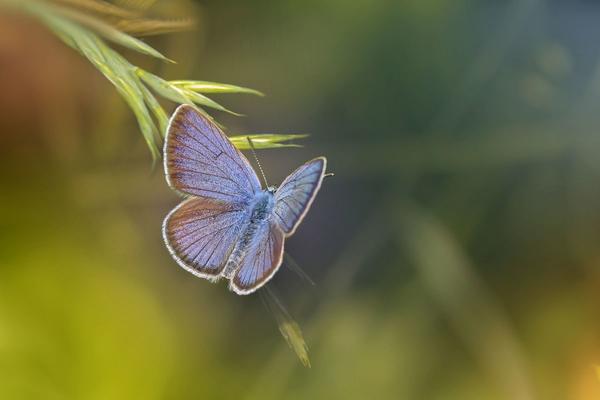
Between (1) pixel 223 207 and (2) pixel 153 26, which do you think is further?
(2) pixel 153 26

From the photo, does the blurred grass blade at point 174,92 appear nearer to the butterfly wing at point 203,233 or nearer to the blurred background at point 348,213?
the butterfly wing at point 203,233

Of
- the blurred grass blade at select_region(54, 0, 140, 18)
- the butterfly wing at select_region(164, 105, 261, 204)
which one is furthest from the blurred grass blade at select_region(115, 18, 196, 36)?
the butterfly wing at select_region(164, 105, 261, 204)

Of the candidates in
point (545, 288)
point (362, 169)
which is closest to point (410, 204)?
point (362, 169)

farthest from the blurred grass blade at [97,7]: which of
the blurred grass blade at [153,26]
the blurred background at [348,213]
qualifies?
the blurred background at [348,213]

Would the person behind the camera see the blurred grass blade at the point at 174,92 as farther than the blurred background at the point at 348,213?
No

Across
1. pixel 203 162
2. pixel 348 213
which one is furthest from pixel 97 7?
pixel 348 213

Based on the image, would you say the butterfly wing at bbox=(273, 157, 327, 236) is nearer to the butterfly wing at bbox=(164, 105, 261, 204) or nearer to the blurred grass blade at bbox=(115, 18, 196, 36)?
the butterfly wing at bbox=(164, 105, 261, 204)

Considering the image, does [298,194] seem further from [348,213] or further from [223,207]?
[348,213]
